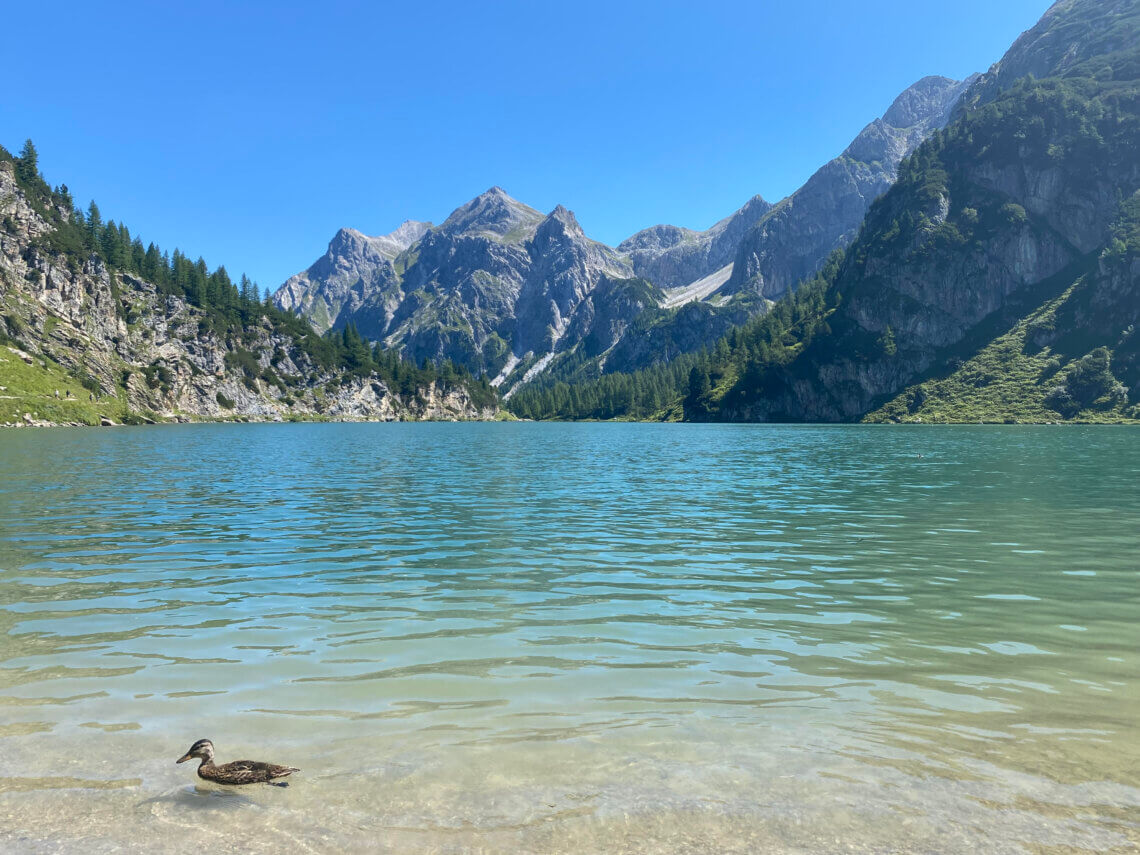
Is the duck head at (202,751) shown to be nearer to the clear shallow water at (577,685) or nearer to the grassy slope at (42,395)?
the clear shallow water at (577,685)

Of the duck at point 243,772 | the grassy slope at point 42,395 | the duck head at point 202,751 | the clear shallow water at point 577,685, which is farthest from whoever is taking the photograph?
the grassy slope at point 42,395

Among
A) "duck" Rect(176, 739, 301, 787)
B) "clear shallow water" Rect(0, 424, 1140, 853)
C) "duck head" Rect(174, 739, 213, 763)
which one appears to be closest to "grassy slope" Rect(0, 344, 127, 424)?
"clear shallow water" Rect(0, 424, 1140, 853)

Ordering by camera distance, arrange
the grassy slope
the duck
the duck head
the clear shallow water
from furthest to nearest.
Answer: the grassy slope < the duck head < the duck < the clear shallow water

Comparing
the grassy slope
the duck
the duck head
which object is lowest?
the duck

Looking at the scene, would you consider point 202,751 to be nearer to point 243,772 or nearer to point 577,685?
point 243,772

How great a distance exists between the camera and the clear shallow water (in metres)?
7.80

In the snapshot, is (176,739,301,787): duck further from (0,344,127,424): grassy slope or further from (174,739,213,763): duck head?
(0,344,127,424): grassy slope

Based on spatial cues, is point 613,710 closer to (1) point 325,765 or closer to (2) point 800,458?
(1) point 325,765

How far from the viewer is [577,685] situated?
1229 centimetres

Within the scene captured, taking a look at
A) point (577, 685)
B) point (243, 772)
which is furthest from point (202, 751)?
point (577, 685)

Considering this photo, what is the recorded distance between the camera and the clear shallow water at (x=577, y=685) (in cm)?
780

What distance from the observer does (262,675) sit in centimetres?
1270

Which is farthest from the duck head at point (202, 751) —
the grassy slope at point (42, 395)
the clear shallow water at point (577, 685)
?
the grassy slope at point (42, 395)

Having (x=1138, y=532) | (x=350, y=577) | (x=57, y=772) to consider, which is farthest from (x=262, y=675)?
(x=1138, y=532)
